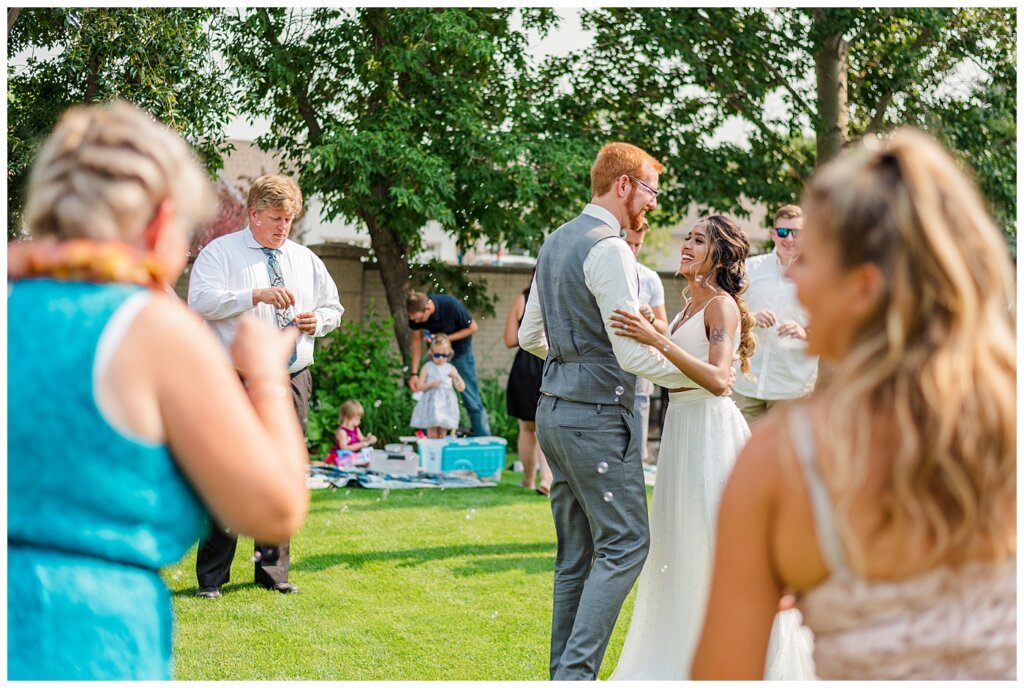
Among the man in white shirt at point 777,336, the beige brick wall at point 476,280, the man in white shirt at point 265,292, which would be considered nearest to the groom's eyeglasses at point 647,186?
the man in white shirt at point 265,292

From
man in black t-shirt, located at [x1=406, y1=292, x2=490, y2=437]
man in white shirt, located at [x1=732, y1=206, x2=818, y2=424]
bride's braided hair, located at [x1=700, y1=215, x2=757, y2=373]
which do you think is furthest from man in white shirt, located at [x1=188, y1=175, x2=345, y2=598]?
man in black t-shirt, located at [x1=406, y1=292, x2=490, y2=437]

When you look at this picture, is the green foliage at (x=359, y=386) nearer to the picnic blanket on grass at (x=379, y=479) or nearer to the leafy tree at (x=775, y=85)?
the picnic blanket on grass at (x=379, y=479)

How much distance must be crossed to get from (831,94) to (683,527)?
10868 millimetres

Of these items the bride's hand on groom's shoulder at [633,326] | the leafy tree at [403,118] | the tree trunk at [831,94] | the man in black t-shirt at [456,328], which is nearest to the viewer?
the bride's hand on groom's shoulder at [633,326]

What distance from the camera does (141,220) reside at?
158 cm

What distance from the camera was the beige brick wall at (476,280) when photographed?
1305 centimetres

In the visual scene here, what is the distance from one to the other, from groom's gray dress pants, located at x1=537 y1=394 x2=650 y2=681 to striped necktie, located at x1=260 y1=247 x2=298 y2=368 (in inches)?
69.0

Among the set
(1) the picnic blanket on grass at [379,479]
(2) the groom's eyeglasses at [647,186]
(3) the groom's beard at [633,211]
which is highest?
(2) the groom's eyeglasses at [647,186]

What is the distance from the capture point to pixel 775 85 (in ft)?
45.5

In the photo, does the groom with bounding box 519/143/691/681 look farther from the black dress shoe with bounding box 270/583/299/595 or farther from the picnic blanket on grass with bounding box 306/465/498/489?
Answer: the picnic blanket on grass with bounding box 306/465/498/489

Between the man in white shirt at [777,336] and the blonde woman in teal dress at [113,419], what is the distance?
5016mm

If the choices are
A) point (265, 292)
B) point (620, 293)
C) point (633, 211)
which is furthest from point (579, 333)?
point (265, 292)

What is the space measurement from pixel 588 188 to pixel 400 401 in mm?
3669

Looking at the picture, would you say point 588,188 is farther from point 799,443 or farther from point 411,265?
point 799,443
